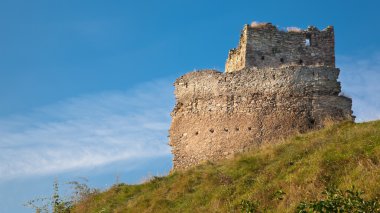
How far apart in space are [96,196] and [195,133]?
16.0ft

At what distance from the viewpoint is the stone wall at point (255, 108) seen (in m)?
20.8

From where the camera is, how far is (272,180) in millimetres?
14375

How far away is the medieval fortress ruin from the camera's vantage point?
20.8 meters

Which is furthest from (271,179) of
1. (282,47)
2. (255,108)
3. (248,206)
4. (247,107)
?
(282,47)

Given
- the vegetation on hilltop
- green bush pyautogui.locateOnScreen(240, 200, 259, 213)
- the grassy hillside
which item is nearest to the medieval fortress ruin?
the vegetation on hilltop

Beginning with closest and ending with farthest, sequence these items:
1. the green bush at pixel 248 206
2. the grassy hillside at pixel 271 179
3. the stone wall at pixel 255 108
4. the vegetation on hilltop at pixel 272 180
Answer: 1. the green bush at pixel 248 206
2. the vegetation on hilltop at pixel 272 180
3. the grassy hillside at pixel 271 179
4. the stone wall at pixel 255 108

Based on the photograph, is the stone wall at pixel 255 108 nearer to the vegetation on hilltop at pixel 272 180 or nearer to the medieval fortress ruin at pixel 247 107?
the medieval fortress ruin at pixel 247 107

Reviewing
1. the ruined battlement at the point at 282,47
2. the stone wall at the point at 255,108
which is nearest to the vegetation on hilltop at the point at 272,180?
the stone wall at the point at 255,108

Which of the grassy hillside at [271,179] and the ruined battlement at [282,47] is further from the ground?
the ruined battlement at [282,47]

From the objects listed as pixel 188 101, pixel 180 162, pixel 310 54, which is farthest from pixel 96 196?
pixel 310 54

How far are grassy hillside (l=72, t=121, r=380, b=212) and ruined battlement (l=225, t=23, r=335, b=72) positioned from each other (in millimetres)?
5828

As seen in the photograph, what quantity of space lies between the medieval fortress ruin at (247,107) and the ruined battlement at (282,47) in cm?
15

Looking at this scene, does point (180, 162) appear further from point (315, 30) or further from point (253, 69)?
point (315, 30)

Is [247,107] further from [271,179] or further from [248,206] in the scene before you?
[248,206]
